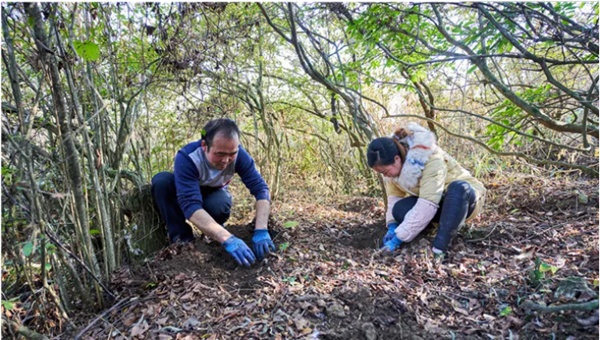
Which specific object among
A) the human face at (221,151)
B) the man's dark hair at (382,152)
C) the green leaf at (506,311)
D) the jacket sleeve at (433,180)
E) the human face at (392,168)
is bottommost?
the green leaf at (506,311)

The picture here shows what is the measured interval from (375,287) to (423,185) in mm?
941

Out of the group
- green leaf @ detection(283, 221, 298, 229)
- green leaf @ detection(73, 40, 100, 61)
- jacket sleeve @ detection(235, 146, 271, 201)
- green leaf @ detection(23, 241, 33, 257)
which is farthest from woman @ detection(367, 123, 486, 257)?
green leaf @ detection(23, 241, 33, 257)

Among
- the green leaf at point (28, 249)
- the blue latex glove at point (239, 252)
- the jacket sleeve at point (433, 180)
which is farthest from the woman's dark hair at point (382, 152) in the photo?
the green leaf at point (28, 249)

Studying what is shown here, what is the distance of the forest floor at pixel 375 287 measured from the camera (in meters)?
1.83

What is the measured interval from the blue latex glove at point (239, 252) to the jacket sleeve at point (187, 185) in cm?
36

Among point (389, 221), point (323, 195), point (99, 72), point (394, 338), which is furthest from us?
point (323, 195)

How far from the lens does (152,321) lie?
202 cm

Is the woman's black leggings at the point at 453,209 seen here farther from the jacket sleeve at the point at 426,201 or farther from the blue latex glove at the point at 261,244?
the blue latex glove at the point at 261,244

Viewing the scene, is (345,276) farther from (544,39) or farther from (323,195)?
(323,195)

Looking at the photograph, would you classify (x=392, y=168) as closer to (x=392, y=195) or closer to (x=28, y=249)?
(x=392, y=195)

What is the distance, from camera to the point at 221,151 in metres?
2.78

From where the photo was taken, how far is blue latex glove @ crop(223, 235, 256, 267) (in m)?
2.62

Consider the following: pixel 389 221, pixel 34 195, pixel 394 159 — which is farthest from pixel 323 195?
pixel 34 195

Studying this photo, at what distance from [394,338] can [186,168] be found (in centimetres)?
190
